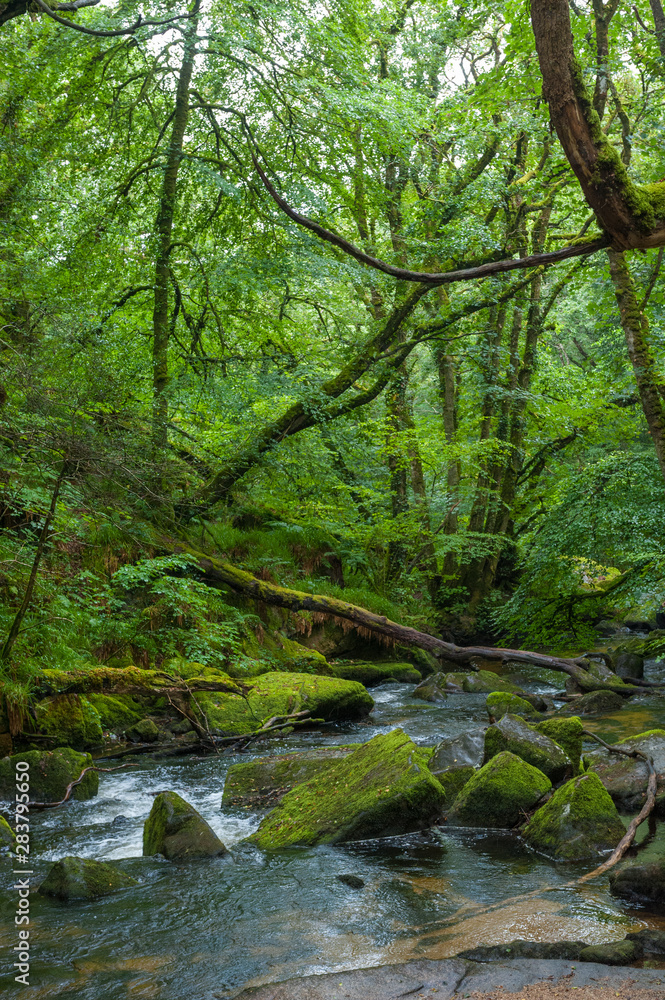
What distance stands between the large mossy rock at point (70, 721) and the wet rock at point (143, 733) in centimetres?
44

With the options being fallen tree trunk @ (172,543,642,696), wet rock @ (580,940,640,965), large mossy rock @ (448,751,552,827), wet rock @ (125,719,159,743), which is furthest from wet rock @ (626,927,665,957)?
fallen tree trunk @ (172,543,642,696)

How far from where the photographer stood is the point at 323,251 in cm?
1045

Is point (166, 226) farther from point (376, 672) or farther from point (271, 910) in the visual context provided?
point (271, 910)

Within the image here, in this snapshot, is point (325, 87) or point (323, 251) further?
point (323, 251)

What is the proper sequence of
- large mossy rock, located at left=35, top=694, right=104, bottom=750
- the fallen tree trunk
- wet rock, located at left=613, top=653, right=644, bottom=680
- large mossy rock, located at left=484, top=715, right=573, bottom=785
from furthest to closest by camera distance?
wet rock, located at left=613, top=653, right=644, bottom=680
the fallen tree trunk
large mossy rock, located at left=35, top=694, right=104, bottom=750
large mossy rock, located at left=484, top=715, right=573, bottom=785

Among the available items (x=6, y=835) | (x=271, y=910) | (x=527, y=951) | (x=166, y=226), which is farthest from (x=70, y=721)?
(x=166, y=226)

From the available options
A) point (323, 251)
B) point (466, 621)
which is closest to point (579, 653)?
point (466, 621)

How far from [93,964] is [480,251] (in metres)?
10.5

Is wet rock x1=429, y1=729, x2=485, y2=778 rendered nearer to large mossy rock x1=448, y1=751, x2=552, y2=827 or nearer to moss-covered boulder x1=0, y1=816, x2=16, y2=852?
large mossy rock x1=448, y1=751, x2=552, y2=827

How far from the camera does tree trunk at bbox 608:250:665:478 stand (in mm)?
7171

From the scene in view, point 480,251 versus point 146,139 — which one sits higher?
point 146,139

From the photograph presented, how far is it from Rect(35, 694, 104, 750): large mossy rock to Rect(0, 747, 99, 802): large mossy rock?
81cm

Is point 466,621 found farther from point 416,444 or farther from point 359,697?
point 359,697

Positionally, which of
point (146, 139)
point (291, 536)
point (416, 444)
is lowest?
point (291, 536)
